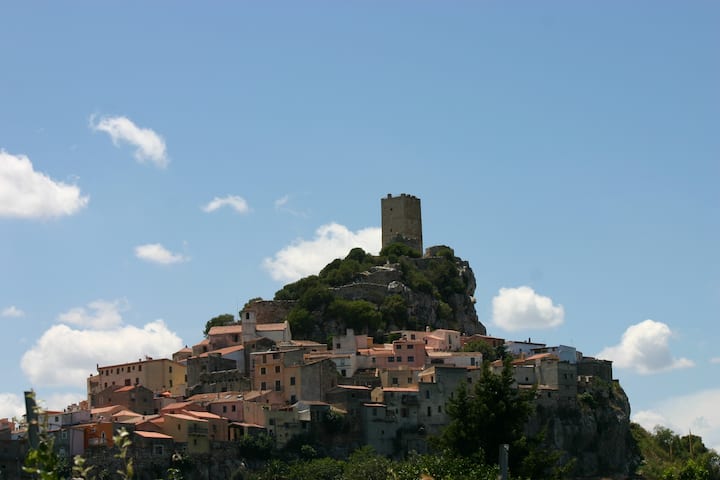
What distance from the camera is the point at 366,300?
98.6 m

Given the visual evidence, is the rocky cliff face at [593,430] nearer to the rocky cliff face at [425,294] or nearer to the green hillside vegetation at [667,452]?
the green hillside vegetation at [667,452]

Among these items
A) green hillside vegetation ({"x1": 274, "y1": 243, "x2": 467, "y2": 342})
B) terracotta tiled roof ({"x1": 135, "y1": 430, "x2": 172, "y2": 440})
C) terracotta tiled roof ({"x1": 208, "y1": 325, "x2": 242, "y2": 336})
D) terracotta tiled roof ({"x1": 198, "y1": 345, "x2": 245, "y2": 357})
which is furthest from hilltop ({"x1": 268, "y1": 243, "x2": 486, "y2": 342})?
terracotta tiled roof ({"x1": 135, "y1": 430, "x2": 172, "y2": 440})

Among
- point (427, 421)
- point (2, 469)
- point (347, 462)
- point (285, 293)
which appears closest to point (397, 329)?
point (285, 293)

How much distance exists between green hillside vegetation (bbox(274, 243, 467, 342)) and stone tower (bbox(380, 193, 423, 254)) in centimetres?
483

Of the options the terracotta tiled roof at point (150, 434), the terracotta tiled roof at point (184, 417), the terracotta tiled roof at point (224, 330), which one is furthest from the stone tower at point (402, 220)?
the terracotta tiled roof at point (150, 434)

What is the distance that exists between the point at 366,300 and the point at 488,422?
166 ft

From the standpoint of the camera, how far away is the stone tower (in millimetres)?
115375

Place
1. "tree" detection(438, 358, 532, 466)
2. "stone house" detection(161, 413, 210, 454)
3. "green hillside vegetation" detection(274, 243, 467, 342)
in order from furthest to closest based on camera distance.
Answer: "green hillside vegetation" detection(274, 243, 467, 342) < "stone house" detection(161, 413, 210, 454) < "tree" detection(438, 358, 532, 466)

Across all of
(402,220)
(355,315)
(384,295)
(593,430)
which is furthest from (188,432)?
(402,220)

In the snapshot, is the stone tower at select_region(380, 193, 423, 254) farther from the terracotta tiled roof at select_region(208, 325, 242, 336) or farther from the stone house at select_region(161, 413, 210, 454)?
the stone house at select_region(161, 413, 210, 454)

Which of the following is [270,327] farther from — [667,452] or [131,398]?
[667,452]

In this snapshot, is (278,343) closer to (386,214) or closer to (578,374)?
(578,374)

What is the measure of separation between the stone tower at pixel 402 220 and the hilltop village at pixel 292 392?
649 inches

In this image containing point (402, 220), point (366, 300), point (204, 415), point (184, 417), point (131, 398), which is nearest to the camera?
point (184, 417)
